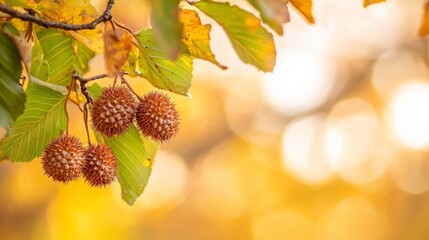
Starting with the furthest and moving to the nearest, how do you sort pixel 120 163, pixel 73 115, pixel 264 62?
pixel 73 115 < pixel 120 163 < pixel 264 62

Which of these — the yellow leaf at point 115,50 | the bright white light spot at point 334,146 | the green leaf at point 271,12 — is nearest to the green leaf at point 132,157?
the yellow leaf at point 115,50

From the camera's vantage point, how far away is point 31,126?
1453 mm

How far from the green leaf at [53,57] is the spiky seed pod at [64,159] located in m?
0.10

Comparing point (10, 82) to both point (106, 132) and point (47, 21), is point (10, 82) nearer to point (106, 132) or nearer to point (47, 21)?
point (47, 21)

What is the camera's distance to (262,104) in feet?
26.3

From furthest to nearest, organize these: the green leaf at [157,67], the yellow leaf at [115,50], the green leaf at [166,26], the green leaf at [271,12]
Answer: the green leaf at [157,67] < the yellow leaf at [115,50] < the green leaf at [271,12] < the green leaf at [166,26]

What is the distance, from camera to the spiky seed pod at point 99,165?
140cm

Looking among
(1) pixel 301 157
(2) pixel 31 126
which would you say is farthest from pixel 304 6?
(1) pixel 301 157

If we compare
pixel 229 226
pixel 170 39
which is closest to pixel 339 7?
pixel 229 226

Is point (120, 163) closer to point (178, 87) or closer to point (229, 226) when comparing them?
point (178, 87)

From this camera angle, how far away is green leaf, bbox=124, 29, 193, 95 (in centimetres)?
135

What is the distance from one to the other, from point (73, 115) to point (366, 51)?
8.88ft

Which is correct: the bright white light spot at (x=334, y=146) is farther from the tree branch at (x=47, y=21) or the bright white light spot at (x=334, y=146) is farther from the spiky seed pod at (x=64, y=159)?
the tree branch at (x=47, y=21)

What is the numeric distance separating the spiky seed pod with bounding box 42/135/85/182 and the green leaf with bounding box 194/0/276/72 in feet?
1.11
